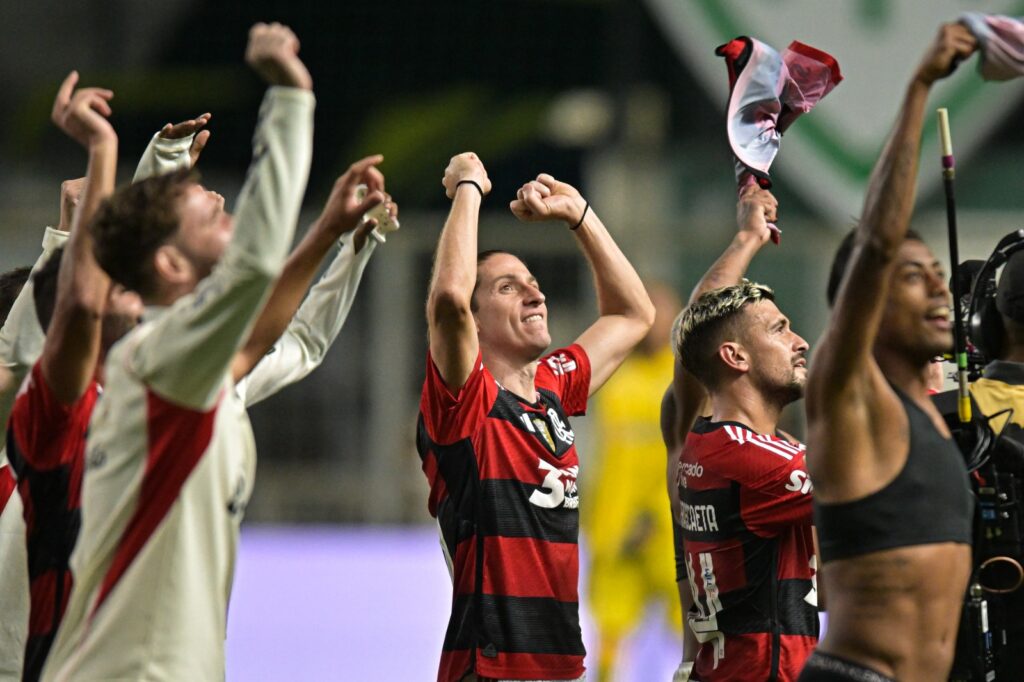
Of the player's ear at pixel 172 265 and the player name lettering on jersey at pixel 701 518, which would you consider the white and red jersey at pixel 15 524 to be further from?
the player name lettering on jersey at pixel 701 518

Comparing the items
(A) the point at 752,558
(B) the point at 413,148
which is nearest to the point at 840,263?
(A) the point at 752,558

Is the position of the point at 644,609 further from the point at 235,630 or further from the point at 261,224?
the point at 261,224

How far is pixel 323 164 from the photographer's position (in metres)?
17.2

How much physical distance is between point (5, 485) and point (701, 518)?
83.0 inches

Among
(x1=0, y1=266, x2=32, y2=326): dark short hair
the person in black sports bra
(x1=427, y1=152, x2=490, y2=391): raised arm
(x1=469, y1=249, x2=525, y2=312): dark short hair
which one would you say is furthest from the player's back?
(x1=469, y1=249, x2=525, y2=312): dark short hair

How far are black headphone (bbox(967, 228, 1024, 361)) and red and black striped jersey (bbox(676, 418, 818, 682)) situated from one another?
0.80m

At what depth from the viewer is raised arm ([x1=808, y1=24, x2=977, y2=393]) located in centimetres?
352

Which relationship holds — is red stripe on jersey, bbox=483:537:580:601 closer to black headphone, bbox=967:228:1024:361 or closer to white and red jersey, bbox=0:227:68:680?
white and red jersey, bbox=0:227:68:680

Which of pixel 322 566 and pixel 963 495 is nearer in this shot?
pixel 963 495

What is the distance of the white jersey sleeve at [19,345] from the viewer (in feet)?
14.1

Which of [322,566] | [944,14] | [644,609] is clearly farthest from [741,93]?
[944,14]

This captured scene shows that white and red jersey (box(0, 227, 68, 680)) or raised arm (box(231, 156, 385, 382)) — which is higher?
raised arm (box(231, 156, 385, 382))

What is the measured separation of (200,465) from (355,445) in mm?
Answer: 12561

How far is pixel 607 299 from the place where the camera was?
5598 millimetres
